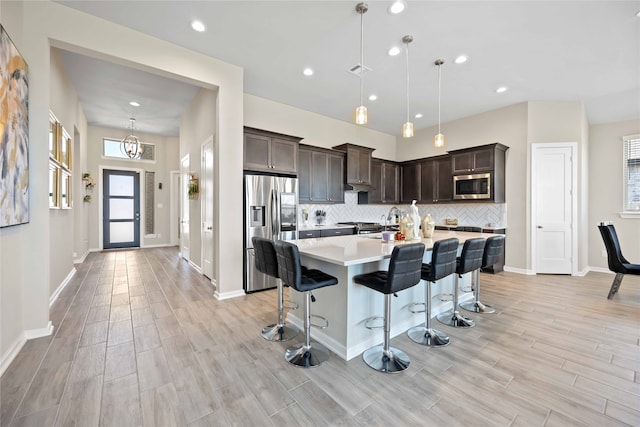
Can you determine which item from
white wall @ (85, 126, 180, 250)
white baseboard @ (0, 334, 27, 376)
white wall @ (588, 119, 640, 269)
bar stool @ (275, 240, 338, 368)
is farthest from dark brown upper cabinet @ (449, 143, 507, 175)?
white wall @ (85, 126, 180, 250)

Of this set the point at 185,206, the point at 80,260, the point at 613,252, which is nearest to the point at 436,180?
the point at 613,252

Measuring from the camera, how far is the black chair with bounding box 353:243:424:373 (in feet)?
6.56

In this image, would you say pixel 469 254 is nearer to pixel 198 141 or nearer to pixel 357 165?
pixel 357 165

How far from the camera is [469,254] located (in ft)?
9.05

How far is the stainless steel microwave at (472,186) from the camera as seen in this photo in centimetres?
514

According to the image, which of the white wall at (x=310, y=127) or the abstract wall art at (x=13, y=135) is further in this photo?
the white wall at (x=310, y=127)

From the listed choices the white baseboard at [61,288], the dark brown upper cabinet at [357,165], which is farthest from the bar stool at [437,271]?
the white baseboard at [61,288]

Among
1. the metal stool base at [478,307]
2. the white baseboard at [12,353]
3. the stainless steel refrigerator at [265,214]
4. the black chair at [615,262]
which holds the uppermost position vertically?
the stainless steel refrigerator at [265,214]

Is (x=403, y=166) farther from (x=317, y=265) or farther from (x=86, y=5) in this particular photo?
(x=86, y=5)

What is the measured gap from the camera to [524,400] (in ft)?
5.78

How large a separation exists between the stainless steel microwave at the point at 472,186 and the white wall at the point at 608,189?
2612 millimetres

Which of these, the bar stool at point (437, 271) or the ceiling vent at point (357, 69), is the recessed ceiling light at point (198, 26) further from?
the bar stool at point (437, 271)

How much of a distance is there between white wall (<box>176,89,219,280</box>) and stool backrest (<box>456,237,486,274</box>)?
298 centimetres

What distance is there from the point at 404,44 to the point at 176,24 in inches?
104
